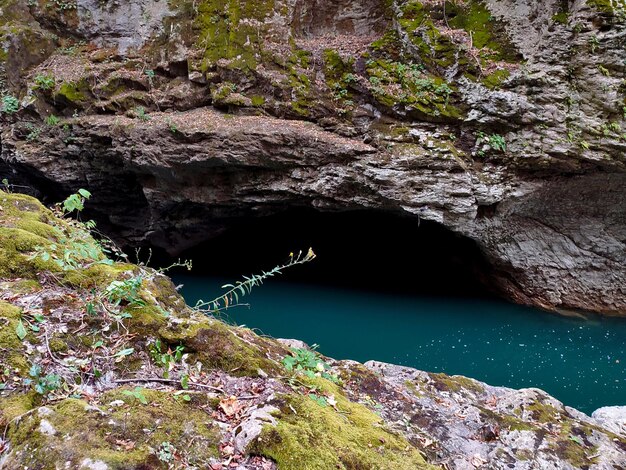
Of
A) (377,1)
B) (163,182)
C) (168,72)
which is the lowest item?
(163,182)

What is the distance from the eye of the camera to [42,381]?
1417 millimetres

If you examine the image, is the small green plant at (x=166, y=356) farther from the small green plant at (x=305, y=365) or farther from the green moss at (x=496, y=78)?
the green moss at (x=496, y=78)

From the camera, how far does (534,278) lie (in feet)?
29.0

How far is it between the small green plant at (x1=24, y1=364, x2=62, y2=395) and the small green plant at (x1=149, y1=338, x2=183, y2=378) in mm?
414

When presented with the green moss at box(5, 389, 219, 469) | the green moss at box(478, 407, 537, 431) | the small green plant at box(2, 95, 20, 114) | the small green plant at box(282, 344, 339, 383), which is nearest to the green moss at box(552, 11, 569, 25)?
the green moss at box(478, 407, 537, 431)

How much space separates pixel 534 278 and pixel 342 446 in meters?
8.82

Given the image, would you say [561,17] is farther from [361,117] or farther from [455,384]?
[455,384]

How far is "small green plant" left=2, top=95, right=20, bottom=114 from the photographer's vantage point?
9219 mm

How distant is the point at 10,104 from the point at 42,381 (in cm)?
1071

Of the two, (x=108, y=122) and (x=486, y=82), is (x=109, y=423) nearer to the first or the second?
(x=486, y=82)

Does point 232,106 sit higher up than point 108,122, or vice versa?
point 232,106

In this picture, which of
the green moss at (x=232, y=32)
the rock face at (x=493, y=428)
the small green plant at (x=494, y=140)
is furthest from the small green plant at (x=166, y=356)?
the green moss at (x=232, y=32)

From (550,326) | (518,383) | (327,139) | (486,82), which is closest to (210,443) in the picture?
(518,383)

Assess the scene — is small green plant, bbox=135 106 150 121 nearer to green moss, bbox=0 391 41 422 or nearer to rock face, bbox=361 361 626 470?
rock face, bbox=361 361 626 470
